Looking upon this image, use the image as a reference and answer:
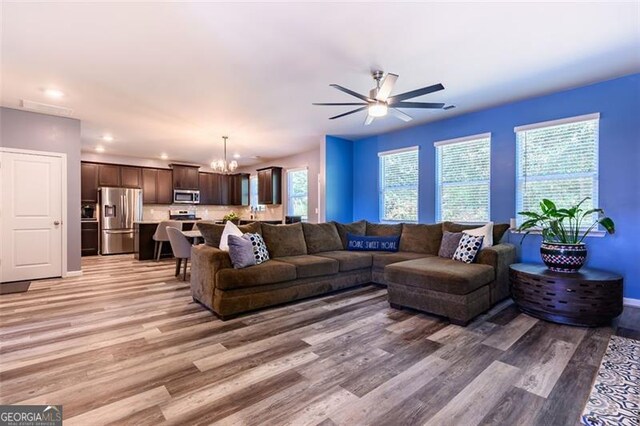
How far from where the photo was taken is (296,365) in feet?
6.98

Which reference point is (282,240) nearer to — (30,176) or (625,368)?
(625,368)

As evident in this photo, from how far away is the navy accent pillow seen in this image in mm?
4699

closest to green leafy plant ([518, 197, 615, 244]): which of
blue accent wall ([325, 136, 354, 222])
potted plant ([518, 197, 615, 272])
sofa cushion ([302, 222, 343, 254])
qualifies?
potted plant ([518, 197, 615, 272])

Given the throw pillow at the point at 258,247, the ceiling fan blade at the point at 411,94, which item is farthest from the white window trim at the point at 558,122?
the throw pillow at the point at 258,247

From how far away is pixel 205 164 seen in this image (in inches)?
370

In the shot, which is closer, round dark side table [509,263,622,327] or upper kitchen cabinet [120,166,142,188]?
round dark side table [509,263,622,327]

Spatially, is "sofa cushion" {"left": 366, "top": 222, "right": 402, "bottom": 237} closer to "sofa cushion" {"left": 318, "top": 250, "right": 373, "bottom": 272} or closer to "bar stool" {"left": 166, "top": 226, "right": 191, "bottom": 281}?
"sofa cushion" {"left": 318, "top": 250, "right": 373, "bottom": 272}

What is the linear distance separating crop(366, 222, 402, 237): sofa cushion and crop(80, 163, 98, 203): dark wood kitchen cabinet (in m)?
6.84

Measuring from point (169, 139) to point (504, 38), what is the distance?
590cm

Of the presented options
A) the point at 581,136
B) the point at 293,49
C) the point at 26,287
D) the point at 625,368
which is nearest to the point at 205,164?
the point at 26,287

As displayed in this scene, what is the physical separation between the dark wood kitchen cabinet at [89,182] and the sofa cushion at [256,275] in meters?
6.32

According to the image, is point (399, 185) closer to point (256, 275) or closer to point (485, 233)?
point (485, 233)

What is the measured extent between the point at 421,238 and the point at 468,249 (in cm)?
100

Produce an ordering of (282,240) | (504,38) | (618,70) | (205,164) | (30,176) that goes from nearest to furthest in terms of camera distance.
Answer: (504,38)
(618,70)
(282,240)
(30,176)
(205,164)
